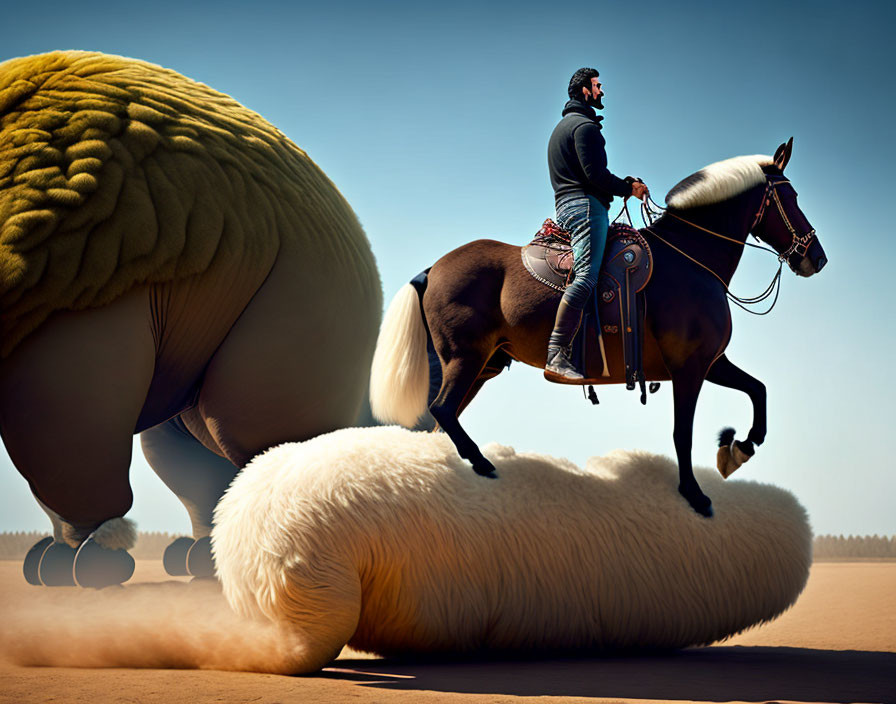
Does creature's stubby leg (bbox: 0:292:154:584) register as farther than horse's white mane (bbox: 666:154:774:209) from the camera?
No

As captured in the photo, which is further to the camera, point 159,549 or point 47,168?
point 159,549

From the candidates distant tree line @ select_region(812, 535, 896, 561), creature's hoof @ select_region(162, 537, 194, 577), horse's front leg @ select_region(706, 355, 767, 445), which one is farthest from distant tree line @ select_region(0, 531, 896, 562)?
horse's front leg @ select_region(706, 355, 767, 445)

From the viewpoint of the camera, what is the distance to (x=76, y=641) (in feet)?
14.8

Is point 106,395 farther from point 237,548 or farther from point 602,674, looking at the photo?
point 602,674

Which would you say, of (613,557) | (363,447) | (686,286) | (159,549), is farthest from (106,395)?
(159,549)

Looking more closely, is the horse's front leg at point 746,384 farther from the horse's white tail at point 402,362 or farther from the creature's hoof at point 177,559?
the creature's hoof at point 177,559

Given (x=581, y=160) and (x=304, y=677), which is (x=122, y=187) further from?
(x=304, y=677)


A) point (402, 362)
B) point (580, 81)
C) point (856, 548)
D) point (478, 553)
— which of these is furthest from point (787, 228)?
point (856, 548)

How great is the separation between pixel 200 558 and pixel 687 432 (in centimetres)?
352

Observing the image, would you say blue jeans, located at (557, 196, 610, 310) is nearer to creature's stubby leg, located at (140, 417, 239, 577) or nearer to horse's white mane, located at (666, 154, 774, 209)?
horse's white mane, located at (666, 154, 774, 209)

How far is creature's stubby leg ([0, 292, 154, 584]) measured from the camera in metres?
4.98

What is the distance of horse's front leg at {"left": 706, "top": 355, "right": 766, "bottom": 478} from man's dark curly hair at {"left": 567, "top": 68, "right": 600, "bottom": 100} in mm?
1686

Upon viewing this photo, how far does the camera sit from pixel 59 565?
540cm

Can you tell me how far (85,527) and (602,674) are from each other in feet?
10.1
